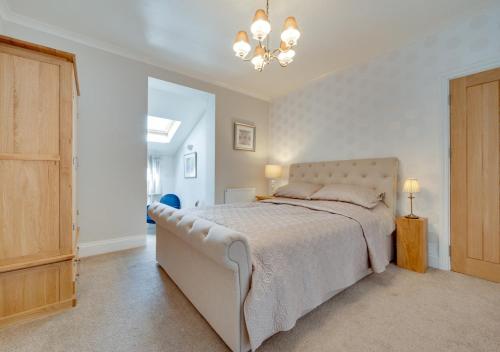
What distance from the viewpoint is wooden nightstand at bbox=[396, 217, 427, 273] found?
2.20 m

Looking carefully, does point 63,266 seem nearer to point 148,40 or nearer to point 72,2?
point 72,2

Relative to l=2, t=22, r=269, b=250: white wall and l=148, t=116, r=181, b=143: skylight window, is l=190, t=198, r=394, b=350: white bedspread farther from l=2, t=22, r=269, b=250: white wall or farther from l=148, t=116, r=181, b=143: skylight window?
l=148, t=116, r=181, b=143: skylight window

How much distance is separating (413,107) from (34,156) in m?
3.58

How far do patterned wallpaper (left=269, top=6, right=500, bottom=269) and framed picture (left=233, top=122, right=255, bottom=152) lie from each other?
122cm

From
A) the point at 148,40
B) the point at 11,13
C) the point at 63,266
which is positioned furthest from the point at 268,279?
the point at 11,13

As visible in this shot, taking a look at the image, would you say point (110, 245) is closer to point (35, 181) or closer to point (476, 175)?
point (35, 181)

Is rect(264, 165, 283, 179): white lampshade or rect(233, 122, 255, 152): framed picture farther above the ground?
rect(233, 122, 255, 152): framed picture

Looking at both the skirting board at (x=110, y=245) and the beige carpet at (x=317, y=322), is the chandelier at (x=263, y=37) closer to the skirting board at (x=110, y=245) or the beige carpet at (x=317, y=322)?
the beige carpet at (x=317, y=322)

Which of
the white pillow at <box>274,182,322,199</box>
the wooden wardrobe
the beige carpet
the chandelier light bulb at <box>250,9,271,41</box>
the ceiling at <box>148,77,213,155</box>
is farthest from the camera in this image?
the ceiling at <box>148,77,213,155</box>

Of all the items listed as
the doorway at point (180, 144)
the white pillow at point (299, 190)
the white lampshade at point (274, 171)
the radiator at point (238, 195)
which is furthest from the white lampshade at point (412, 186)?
the doorway at point (180, 144)

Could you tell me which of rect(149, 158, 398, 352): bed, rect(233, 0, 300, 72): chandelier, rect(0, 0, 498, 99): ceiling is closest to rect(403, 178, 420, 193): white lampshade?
rect(149, 158, 398, 352): bed

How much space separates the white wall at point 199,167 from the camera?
384cm

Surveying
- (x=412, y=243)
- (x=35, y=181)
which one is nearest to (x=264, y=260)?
(x=35, y=181)

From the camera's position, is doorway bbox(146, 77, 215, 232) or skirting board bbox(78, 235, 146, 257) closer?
skirting board bbox(78, 235, 146, 257)
